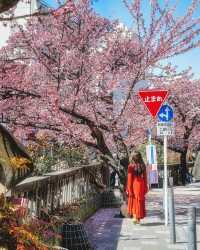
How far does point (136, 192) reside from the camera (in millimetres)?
13367

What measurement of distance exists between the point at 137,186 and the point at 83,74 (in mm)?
3117

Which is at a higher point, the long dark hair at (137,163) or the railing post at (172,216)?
the long dark hair at (137,163)

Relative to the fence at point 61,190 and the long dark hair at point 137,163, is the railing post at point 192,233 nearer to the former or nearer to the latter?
the fence at point 61,190

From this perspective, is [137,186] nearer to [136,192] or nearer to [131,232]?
[136,192]

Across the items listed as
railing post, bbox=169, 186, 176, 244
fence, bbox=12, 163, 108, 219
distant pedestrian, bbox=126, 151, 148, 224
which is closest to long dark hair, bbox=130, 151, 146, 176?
distant pedestrian, bbox=126, 151, 148, 224

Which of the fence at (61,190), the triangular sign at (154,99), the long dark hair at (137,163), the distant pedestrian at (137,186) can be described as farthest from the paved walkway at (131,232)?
the triangular sign at (154,99)

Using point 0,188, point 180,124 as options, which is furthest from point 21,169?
point 180,124

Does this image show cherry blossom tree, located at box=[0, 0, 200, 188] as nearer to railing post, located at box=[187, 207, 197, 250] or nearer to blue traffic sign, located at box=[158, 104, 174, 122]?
blue traffic sign, located at box=[158, 104, 174, 122]

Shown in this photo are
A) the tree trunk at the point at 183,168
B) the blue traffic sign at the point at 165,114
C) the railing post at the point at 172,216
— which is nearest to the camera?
the railing post at the point at 172,216

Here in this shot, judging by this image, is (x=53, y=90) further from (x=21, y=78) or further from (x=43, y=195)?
(x=43, y=195)

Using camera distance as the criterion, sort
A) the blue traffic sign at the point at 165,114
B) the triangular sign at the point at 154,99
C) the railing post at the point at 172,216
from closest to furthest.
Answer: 1. the railing post at the point at 172,216
2. the triangular sign at the point at 154,99
3. the blue traffic sign at the point at 165,114

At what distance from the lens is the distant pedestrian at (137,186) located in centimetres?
1333

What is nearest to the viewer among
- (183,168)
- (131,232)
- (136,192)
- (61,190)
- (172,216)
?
(172,216)

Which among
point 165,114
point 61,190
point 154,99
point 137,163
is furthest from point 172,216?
point 165,114
